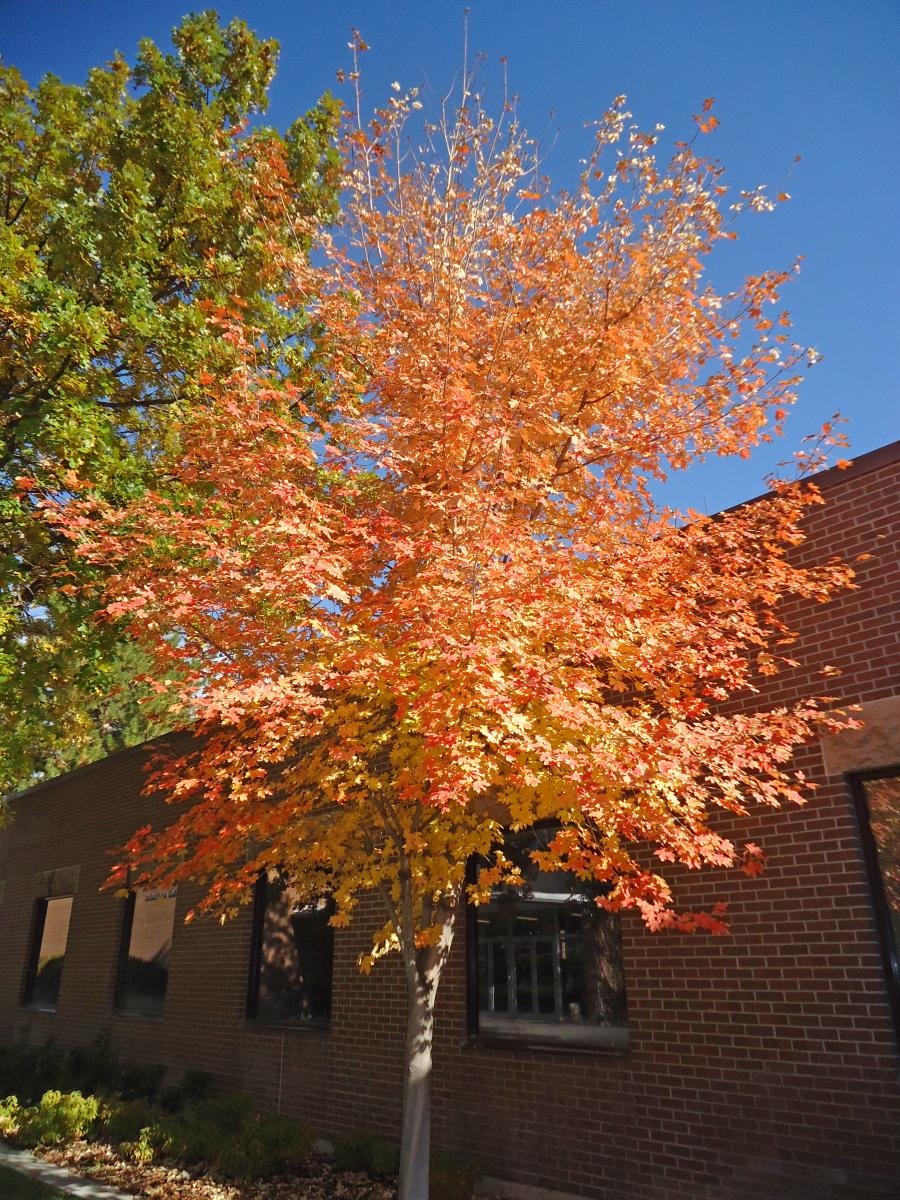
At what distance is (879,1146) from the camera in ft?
19.4

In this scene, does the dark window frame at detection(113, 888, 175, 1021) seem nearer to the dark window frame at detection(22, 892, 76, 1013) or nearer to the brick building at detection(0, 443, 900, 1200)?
the dark window frame at detection(22, 892, 76, 1013)

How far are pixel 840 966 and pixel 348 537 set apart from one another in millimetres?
5236

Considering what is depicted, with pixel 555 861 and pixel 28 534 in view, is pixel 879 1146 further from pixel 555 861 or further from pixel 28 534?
pixel 28 534

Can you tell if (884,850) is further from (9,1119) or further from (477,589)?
(9,1119)

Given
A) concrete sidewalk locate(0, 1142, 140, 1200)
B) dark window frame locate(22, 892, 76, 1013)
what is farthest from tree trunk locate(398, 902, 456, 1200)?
dark window frame locate(22, 892, 76, 1013)

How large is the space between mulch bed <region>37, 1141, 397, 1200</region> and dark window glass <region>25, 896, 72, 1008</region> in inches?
369

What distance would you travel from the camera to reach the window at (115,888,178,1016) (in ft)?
46.9

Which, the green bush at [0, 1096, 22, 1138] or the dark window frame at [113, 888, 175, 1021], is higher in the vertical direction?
the dark window frame at [113, 888, 175, 1021]

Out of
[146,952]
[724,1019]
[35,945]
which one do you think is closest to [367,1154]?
[724,1019]

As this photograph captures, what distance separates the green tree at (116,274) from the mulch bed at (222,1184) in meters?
4.75

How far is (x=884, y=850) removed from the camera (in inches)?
260

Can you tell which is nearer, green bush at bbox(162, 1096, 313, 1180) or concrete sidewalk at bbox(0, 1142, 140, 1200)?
concrete sidewalk at bbox(0, 1142, 140, 1200)

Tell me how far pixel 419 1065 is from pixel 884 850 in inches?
166

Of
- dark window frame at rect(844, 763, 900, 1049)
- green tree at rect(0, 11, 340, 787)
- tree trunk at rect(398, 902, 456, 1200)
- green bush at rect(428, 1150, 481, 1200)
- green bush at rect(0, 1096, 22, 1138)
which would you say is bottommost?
green bush at rect(0, 1096, 22, 1138)
